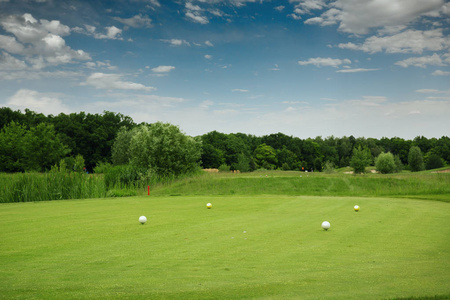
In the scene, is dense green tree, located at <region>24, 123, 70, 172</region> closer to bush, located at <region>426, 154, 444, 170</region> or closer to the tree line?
the tree line

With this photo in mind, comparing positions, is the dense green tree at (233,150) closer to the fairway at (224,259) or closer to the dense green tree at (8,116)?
the dense green tree at (8,116)

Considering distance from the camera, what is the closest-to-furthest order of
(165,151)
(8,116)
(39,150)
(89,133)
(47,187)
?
1. (47,187)
2. (165,151)
3. (39,150)
4. (8,116)
5. (89,133)

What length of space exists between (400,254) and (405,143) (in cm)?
13871

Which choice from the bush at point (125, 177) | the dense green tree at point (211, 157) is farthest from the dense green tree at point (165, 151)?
the dense green tree at point (211, 157)

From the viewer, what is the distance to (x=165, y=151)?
140ft

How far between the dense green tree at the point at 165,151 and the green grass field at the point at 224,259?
104ft

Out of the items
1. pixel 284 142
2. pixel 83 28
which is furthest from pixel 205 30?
pixel 284 142

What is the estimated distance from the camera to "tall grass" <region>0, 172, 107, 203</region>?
23.2 m

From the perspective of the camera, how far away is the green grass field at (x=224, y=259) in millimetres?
4613

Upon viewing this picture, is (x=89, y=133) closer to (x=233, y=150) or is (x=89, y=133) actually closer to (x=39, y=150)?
(x=39, y=150)

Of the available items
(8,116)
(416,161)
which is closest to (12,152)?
(8,116)

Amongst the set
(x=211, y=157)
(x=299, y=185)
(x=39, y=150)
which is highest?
(x=39, y=150)

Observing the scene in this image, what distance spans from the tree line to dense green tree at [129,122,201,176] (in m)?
0.12

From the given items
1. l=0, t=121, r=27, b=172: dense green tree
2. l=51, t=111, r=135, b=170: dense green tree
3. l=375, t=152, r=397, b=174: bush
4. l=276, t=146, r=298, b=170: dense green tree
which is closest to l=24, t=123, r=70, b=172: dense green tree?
l=0, t=121, r=27, b=172: dense green tree
